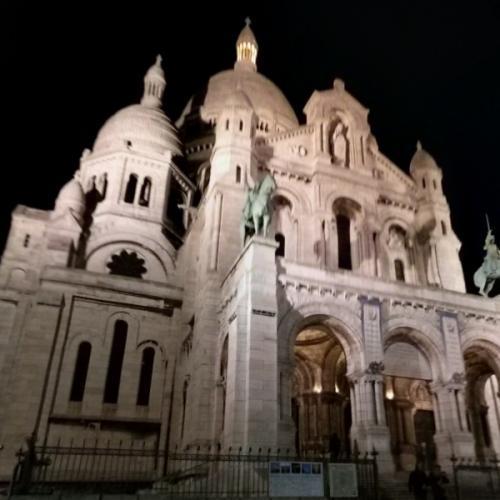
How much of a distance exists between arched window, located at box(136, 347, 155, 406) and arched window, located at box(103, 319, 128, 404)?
1124 mm

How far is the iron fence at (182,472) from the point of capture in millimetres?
14453

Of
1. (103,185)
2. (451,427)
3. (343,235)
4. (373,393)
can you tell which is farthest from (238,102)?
(451,427)

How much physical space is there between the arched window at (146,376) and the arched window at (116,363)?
1.12m

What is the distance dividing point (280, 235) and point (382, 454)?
539 inches

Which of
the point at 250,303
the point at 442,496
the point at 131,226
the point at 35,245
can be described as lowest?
the point at 442,496

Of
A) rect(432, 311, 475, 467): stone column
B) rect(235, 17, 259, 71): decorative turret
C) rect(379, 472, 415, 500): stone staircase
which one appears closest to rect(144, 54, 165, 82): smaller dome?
rect(235, 17, 259, 71): decorative turret

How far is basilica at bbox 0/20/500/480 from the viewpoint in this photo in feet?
64.5

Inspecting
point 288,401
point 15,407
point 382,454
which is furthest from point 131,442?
point 382,454

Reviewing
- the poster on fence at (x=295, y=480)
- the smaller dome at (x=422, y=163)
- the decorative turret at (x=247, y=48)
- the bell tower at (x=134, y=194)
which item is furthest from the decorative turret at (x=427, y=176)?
the decorative turret at (x=247, y=48)

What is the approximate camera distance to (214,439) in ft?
66.5

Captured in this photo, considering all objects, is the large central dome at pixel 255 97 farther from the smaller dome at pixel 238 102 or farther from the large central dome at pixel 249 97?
the smaller dome at pixel 238 102

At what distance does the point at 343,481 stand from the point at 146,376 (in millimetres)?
15274

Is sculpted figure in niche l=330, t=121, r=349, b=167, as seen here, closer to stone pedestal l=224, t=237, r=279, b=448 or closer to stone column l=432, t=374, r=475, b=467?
stone pedestal l=224, t=237, r=279, b=448

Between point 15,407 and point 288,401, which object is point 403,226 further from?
point 15,407
